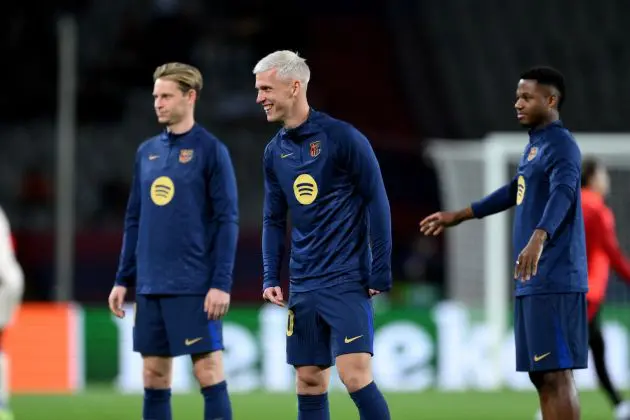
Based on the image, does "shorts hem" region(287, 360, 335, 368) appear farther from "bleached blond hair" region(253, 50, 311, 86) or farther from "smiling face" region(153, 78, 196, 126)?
"smiling face" region(153, 78, 196, 126)

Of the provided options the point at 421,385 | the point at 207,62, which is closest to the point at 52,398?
the point at 421,385

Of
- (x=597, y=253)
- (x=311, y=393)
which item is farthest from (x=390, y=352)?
(x=311, y=393)

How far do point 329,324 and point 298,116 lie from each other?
2.96 ft

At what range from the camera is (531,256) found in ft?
17.6

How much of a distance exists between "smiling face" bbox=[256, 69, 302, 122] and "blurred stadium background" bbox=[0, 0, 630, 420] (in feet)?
27.8

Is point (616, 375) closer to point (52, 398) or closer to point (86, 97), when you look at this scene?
point (52, 398)

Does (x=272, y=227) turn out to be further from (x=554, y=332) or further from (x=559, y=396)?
(x=559, y=396)

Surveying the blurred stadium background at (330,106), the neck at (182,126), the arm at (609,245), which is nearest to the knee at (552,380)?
the neck at (182,126)

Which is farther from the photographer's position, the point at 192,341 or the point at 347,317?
the point at 192,341

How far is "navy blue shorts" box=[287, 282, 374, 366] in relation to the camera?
18.0 feet

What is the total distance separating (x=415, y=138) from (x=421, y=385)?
376 inches

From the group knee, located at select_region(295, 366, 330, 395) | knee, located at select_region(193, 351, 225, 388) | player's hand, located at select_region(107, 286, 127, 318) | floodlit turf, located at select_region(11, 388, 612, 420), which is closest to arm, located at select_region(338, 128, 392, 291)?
knee, located at select_region(295, 366, 330, 395)

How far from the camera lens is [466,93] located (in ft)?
75.8

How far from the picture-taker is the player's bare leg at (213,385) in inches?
254
